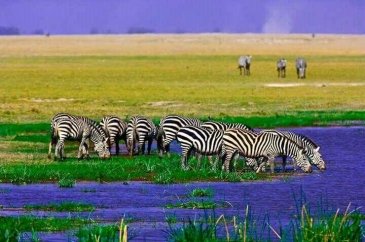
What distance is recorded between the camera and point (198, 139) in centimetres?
2098

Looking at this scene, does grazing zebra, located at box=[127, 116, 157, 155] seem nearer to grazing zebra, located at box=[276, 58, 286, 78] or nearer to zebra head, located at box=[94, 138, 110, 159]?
zebra head, located at box=[94, 138, 110, 159]

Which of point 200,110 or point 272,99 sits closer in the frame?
point 200,110

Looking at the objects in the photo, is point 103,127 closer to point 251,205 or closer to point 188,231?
point 251,205

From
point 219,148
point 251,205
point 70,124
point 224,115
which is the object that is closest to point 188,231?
point 251,205

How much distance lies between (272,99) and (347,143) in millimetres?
13268

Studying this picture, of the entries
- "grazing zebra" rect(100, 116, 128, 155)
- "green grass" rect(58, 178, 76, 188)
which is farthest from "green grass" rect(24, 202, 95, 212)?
"grazing zebra" rect(100, 116, 128, 155)

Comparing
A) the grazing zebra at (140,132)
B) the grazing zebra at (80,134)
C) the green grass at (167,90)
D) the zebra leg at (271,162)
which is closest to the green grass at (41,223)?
the zebra leg at (271,162)

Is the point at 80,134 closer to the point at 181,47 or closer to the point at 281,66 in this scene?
the point at 281,66

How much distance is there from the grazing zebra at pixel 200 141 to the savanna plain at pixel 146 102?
0.33 meters

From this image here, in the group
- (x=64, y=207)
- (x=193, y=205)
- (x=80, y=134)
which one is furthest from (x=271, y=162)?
(x=64, y=207)

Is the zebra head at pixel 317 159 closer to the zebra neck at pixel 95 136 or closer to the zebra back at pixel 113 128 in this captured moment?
the zebra neck at pixel 95 136

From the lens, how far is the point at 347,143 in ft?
88.5

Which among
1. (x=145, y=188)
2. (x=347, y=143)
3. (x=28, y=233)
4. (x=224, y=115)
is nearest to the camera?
(x=28, y=233)

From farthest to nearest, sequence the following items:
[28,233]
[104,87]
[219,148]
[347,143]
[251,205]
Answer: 1. [104,87]
2. [347,143]
3. [219,148]
4. [251,205]
5. [28,233]
